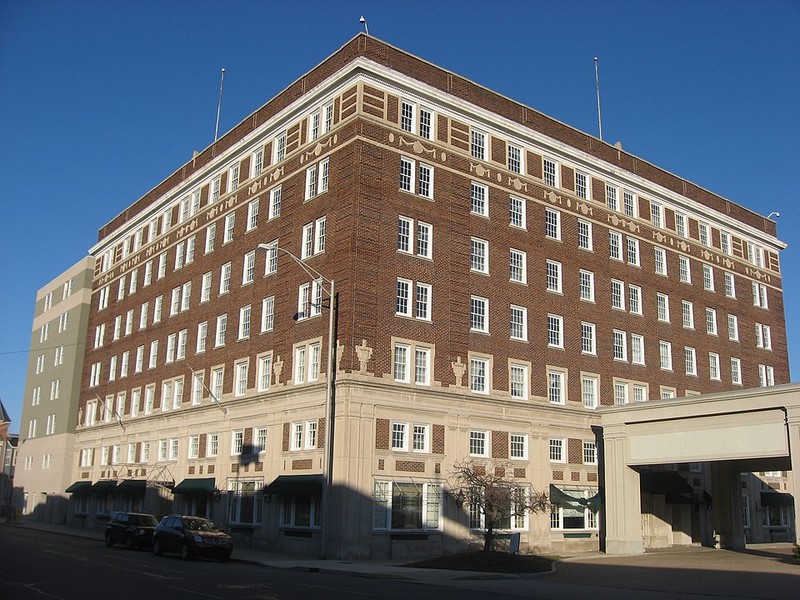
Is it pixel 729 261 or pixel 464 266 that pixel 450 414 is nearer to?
pixel 464 266

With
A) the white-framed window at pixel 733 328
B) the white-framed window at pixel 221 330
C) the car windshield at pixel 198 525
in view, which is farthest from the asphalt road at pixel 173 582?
the white-framed window at pixel 733 328

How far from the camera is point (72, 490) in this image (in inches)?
2569

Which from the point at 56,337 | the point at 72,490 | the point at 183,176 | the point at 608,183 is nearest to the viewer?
the point at 608,183

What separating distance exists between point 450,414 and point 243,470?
12383mm

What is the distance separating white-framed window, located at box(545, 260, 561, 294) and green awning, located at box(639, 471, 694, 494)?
12.4m

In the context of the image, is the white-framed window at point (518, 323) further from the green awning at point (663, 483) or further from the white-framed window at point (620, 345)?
the green awning at point (663, 483)

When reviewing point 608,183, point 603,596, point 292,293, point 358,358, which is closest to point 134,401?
point 292,293

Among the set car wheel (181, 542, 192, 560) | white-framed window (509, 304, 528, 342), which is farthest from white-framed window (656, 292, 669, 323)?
car wheel (181, 542, 192, 560)

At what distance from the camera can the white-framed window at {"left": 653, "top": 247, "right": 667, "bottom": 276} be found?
181 ft

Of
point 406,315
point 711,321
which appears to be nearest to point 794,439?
point 406,315

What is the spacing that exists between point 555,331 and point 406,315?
11.6m

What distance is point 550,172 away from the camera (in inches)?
1967

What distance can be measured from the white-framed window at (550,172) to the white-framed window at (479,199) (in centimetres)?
548

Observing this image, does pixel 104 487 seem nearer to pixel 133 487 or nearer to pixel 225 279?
pixel 133 487
